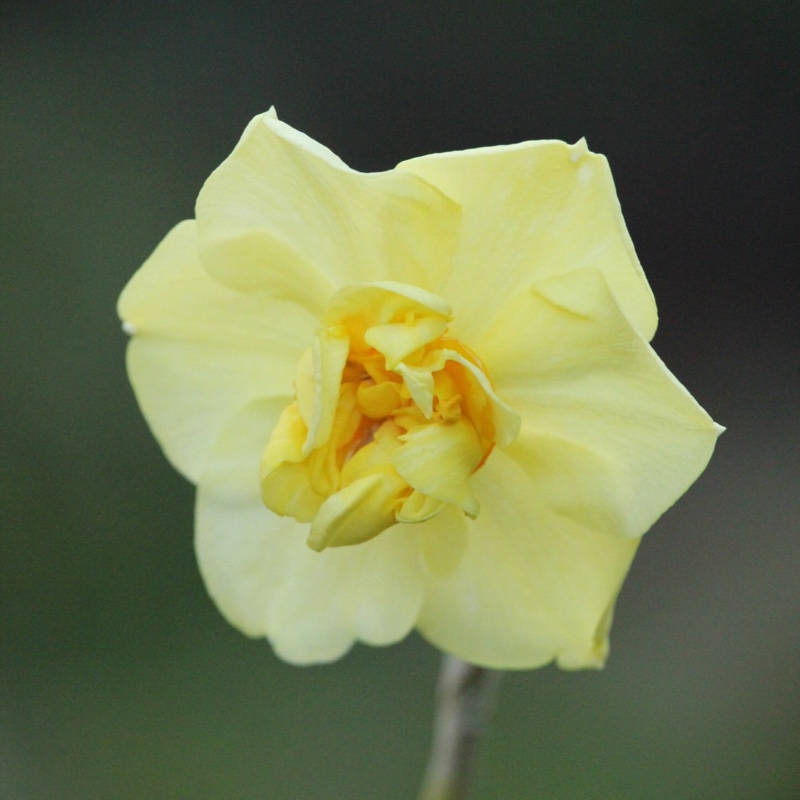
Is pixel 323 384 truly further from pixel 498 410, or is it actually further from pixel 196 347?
pixel 196 347

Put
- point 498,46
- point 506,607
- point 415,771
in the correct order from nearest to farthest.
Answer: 1. point 506,607
2. point 415,771
3. point 498,46

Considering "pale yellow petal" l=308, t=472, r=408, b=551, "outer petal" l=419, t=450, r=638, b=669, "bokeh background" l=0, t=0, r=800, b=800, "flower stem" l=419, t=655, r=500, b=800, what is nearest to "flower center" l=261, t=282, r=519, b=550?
"pale yellow petal" l=308, t=472, r=408, b=551

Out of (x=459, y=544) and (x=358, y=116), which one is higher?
(x=358, y=116)

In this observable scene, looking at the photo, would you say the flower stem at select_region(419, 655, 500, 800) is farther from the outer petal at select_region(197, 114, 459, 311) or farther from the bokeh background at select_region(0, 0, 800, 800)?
the bokeh background at select_region(0, 0, 800, 800)

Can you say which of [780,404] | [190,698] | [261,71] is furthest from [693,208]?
[190,698]

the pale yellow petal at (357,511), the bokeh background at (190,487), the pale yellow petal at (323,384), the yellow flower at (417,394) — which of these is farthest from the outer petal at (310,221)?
the bokeh background at (190,487)

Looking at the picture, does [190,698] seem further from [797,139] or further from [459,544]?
[797,139]

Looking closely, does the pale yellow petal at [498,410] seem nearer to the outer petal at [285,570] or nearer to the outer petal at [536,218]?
the outer petal at [536,218]
